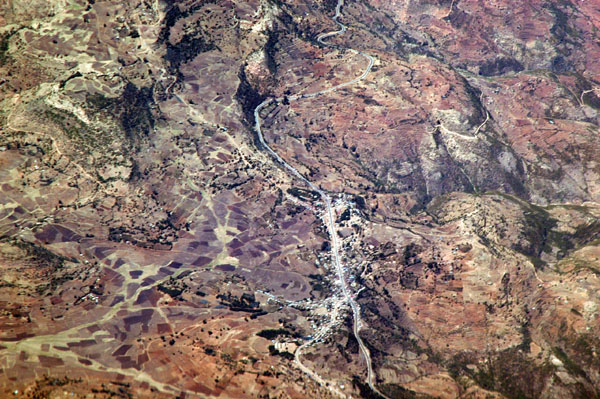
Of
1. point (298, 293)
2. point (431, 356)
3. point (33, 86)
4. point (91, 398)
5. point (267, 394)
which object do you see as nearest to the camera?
point (91, 398)

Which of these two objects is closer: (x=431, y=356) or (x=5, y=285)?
(x=5, y=285)

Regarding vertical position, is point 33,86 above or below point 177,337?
above

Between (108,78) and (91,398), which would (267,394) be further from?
(108,78)

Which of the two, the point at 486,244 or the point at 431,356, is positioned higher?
A: the point at 486,244

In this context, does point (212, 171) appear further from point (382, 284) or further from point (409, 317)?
point (409, 317)

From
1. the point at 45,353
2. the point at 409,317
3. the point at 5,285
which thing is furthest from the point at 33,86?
the point at 409,317

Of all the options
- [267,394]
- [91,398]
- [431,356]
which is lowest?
[431,356]

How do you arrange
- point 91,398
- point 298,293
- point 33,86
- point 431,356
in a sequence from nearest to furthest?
1. point 91,398
2. point 431,356
3. point 298,293
4. point 33,86

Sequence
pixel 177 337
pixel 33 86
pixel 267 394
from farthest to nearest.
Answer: pixel 33 86
pixel 177 337
pixel 267 394

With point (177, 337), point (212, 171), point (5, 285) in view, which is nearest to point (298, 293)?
point (177, 337)
